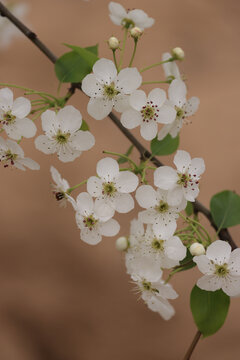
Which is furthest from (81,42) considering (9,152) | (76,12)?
(9,152)

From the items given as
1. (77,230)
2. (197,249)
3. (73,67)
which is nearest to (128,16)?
(73,67)

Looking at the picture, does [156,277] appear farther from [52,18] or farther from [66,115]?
[52,18]

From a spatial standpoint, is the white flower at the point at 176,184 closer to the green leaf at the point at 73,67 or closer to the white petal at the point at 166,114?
the white petal at the point at 166,114

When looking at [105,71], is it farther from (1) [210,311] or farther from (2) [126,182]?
(1) [210,311]

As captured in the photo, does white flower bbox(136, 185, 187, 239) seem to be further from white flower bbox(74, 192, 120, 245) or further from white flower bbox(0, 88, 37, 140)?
white flower bbox(0, 88, 37, 140)

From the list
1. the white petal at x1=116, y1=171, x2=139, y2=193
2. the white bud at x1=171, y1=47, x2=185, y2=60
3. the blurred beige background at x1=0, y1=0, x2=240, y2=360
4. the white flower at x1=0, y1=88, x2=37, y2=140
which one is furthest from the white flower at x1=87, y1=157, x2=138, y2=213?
the blurred beige background at x1=0, y1=0, x2=240, y2=360

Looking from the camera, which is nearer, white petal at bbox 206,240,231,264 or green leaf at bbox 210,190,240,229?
white petal at bbox 206,240,231,264
